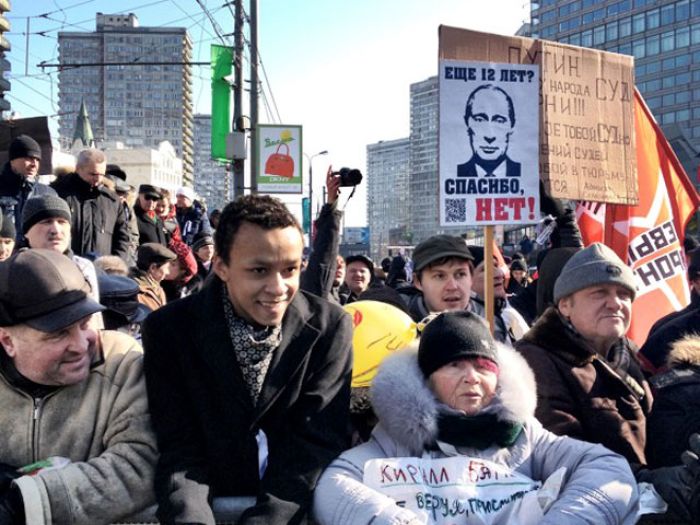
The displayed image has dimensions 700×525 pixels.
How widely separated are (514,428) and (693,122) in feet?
326

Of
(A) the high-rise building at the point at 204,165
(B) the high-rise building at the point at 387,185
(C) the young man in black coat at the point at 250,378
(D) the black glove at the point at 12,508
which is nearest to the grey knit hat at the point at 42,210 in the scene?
(C) the young man in black coat at the point at 250,378

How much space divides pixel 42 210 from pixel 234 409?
3122 mm

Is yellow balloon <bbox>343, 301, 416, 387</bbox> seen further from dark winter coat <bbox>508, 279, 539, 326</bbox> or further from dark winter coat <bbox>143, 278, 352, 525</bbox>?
dark winter coat <bbox>508, 279, 539, 326</bbox>

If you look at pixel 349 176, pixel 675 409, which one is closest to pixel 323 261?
pixel 349 176

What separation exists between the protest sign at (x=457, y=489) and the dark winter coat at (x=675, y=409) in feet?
2.21

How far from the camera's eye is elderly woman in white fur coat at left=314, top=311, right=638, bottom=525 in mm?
2365

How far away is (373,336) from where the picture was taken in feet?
10.1

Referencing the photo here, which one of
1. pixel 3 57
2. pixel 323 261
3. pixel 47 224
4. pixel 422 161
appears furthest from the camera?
pixel 422 161

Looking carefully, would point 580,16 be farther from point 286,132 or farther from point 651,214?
point 651,214

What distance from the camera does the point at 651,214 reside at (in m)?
5.85

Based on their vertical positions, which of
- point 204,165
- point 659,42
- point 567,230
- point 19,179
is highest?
point 659,42

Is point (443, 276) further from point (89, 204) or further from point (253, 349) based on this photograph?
point (89, 204)

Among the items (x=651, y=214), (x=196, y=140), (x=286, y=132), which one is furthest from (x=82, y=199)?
(x=196, y=140)

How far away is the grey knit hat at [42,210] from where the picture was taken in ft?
16.1
